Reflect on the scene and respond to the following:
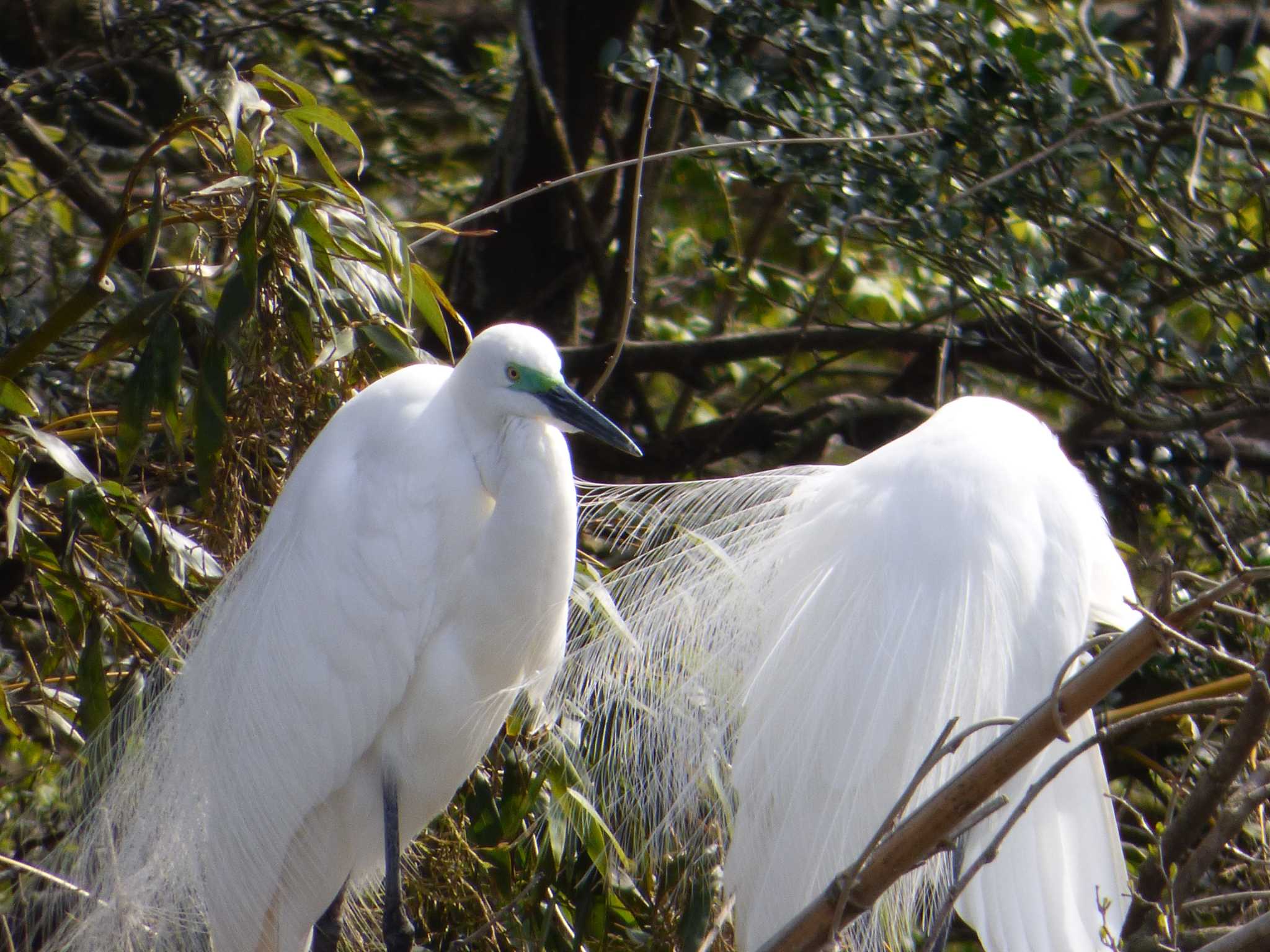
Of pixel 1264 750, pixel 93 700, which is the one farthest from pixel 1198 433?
pixel 93 700

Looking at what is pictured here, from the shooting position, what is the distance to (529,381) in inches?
74.4

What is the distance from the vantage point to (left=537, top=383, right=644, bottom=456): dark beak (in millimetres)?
1844

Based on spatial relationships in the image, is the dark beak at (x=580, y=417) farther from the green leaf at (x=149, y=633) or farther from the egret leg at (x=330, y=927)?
the egret leg at (x=330, y=927)

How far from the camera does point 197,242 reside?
2.12 m

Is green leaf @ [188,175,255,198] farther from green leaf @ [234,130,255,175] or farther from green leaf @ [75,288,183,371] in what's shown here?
green leaf @ [75,288,183,371]

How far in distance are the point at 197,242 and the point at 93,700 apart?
2.33 feet

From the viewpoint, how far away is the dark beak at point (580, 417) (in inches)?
72.6

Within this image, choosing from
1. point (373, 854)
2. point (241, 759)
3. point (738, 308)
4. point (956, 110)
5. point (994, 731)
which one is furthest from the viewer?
point (738, 308)

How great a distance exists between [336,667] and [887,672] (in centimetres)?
85

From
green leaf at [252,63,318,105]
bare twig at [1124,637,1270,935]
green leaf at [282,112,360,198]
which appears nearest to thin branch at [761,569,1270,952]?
bare twig at [1124,637,1270,935]

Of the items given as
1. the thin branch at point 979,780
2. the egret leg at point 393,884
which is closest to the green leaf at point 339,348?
the egret leg at point 393,884

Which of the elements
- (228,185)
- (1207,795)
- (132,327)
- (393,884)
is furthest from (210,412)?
(1207,795)

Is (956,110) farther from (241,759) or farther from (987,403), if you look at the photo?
(241,759)

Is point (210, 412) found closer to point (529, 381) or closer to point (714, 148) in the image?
point (529, 381)
